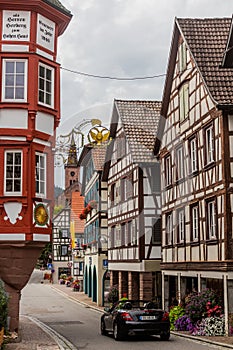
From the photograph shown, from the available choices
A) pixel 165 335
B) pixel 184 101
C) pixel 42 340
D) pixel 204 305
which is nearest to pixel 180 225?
pixel 184 101

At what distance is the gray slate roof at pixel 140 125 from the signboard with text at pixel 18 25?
12356 millimetres

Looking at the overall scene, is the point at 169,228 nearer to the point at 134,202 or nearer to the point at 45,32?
the point at 134,202

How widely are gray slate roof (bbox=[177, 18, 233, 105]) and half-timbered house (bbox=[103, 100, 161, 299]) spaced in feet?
25.3

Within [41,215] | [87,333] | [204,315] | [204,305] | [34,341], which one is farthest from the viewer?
[87,333]

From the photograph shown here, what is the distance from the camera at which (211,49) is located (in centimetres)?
2253

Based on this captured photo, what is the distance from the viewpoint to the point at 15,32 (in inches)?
720

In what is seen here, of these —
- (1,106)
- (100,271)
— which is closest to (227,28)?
(1,106)

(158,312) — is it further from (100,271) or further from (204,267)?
(100,271)

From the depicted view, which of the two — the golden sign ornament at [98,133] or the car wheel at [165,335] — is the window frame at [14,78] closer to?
the golden sign ornament at [98,133]

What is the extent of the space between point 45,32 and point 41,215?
19.2ft

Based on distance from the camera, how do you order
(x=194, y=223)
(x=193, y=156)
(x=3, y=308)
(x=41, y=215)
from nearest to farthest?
(x=3, y=308), (x=41, y=215), (x=194, y=223), (x=193, y=156)

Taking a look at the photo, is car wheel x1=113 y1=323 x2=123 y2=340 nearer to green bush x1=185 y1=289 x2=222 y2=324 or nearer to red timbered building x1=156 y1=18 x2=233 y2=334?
green bush x1=185 y1=289 x2=222 y2=324

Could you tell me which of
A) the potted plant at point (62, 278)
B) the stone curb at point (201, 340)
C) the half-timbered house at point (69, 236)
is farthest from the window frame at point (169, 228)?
the potted plant at point (62, 278)

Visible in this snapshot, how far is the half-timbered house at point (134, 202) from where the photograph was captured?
29.1 metres
